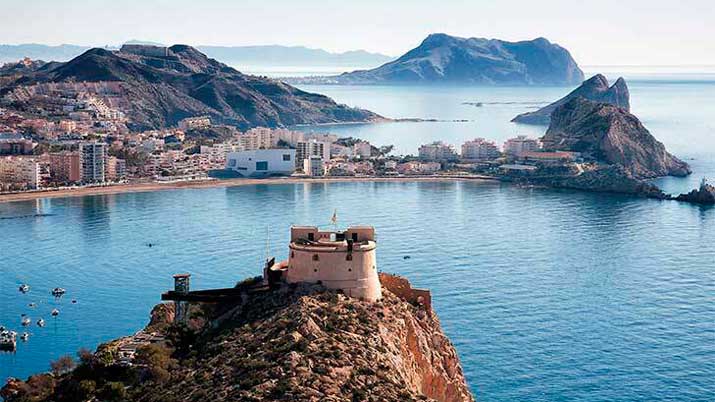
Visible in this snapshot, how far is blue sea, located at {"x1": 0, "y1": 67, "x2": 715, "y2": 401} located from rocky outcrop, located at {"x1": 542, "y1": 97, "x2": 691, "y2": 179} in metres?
3.57

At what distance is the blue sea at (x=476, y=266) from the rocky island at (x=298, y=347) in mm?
7797

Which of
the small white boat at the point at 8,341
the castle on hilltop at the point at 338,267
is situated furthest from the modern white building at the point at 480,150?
the castle on hilltop at the point at 338,267

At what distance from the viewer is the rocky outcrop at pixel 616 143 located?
7125 centimetres

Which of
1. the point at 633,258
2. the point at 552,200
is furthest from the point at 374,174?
the point at 633,258

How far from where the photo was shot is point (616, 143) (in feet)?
237

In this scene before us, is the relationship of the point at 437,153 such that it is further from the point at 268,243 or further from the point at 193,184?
the point at 268,243

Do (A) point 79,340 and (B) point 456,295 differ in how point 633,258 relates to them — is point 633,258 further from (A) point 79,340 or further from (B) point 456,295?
(A) point 79,340

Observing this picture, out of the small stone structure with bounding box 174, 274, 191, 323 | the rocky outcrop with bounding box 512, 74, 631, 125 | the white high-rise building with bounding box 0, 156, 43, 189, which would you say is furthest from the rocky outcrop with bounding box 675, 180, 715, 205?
the rocky outcrop with bounding box 512, 74, 631, 125

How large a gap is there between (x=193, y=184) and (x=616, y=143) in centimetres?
2854

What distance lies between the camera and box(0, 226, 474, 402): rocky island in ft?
39.1

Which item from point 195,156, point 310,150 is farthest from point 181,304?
point 195,156

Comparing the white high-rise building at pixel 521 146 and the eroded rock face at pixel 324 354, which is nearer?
the eroded rock face at pixel 324 354

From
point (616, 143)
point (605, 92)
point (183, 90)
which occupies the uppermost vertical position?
point (183, 90)

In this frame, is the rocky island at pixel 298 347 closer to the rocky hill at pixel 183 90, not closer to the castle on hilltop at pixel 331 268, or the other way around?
the castle on hilltop at pixel 331 268
